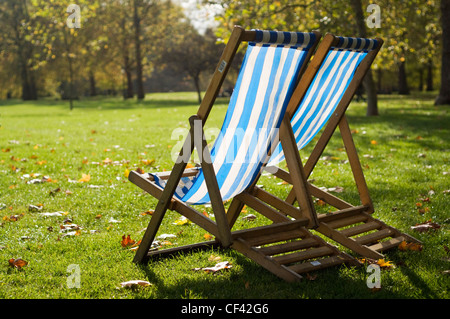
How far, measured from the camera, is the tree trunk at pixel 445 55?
47.9ft

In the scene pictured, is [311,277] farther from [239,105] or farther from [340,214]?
[239,105]

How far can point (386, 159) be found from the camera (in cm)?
664

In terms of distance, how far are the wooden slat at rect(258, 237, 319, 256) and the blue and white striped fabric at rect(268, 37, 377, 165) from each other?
0.63 meters

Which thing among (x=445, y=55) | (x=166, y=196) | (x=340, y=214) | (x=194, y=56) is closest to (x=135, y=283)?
(x=166, y=196)

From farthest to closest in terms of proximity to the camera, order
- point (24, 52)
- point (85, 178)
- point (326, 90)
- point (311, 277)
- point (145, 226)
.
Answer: point (24, 52) < point (85, 178) < point (145, 226) < point (326, 90) < point (311, 277)

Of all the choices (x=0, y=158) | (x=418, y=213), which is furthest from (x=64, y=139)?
(x=418, y=213)

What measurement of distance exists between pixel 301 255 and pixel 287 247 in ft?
0.29

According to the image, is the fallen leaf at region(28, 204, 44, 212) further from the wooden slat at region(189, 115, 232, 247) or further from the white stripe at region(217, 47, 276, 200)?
the wooden slat at region(189, 115, 232, 247)

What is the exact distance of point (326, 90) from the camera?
3408 mm

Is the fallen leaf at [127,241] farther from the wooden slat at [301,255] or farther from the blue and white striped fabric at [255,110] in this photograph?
the wooden slat at [301,255]

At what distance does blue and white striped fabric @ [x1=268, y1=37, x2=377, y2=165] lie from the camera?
127 inches

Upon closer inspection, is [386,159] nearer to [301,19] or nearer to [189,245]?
[189,245]

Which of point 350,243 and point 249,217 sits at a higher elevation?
point 350,243

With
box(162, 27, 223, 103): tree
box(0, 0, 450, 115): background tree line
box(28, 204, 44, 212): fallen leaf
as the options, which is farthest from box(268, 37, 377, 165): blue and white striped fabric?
box(162, 27, 223, 103): tree
